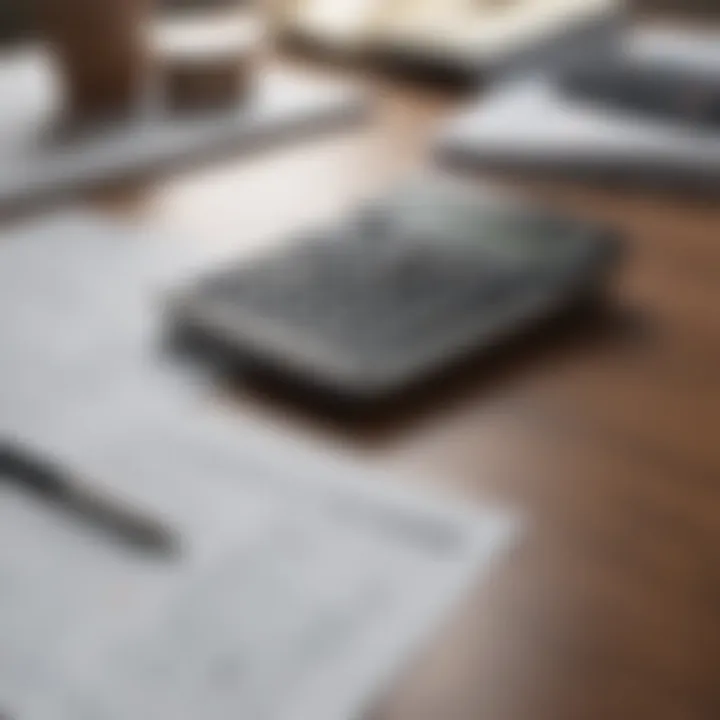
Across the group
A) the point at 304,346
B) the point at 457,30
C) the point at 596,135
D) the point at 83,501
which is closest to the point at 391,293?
the point at 304,346

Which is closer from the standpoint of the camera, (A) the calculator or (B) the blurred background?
(A) the calculator

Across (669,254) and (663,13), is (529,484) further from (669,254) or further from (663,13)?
(663,13)

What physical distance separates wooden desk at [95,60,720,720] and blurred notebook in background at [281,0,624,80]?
1.08 feet

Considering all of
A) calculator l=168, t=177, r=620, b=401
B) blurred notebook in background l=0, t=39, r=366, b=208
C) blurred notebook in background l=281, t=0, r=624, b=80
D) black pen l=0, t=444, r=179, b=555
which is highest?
blurred notebook in background l=281, t=0, r=624, b=80

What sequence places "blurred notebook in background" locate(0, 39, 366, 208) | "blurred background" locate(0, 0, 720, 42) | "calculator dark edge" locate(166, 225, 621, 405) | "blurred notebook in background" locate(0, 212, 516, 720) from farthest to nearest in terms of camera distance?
"blurred background" locate(0, 0, 720, 42), "blurred notebook in background" locate(0, 39, 366, 208), "calculator dark edge" locate(166, 225, 621, 405), "blurred notebook in background" locate(0, 212, 516, 720)

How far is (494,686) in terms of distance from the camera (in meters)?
0.45

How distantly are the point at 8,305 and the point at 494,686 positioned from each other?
0.39 meters

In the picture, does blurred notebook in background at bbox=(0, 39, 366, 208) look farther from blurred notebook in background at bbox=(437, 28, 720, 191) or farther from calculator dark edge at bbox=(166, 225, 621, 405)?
calculator dark edge at bbox=(166, 225, 621, 405)

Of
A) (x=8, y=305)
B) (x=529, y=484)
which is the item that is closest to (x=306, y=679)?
(x=529, y=484)

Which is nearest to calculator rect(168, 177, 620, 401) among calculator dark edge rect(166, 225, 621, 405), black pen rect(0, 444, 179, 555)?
calculator dark edge rect(166, 225, 621, 405)

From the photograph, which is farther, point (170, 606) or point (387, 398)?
point (387, 398)

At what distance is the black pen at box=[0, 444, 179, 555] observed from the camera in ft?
1.68

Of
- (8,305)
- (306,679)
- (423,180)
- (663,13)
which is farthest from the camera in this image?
(663,13)

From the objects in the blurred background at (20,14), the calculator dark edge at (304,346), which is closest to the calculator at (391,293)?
the calculator dark edge at (304,346)
